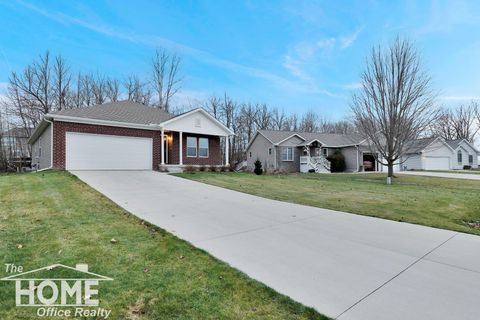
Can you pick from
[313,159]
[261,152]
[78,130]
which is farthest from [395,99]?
[78,130]

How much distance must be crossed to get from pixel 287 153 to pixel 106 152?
18.5 m

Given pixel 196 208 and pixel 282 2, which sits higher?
pixel 282 2

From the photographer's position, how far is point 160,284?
2855 millimetres

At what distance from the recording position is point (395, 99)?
15539 millimetres

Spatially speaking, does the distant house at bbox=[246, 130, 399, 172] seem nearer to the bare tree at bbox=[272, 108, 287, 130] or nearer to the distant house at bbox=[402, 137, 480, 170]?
the distant house at bbox=[402, 137, 480, 170]

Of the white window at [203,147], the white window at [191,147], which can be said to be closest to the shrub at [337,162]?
the white window at [203,147]

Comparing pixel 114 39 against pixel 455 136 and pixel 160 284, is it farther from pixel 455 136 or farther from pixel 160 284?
pixel 455 136

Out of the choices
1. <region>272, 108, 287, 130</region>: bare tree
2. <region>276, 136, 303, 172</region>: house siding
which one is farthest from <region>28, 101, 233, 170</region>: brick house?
<region>272, 108, 287, 130</region>: bare tree

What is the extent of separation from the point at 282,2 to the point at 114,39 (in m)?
15.2

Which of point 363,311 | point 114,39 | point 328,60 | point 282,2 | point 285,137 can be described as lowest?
point 363,311

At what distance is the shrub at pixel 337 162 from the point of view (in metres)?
28.9

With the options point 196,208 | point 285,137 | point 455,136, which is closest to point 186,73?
point 285,137

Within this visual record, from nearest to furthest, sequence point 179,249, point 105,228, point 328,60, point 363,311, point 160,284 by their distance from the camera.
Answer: point 363,311 → point 160,284 → point 179,249 → point 105,228 → point 328,60

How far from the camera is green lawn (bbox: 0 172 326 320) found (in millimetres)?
2428
